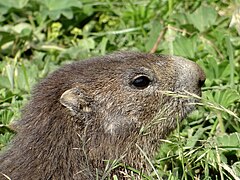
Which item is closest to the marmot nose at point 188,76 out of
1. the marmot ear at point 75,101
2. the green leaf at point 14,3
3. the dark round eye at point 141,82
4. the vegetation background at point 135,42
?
the dark round eye at point 141,82

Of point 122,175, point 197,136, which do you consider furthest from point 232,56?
point 122,175

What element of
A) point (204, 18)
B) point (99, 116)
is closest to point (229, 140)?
point (99, 116)

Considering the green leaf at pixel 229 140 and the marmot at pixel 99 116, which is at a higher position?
the marmot at pixel 99 116

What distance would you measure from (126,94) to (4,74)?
1868 mm

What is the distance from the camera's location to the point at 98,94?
18.4ft

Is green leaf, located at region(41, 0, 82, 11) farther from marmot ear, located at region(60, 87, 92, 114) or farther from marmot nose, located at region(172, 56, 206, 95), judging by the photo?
marmot ear, located at region(60, 87, 92, 114)

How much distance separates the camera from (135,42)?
7.95 m

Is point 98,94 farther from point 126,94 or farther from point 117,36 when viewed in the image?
point 117,36

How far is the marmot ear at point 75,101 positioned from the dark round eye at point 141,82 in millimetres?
320

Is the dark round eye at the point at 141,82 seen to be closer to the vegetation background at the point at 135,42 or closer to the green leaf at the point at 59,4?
the vegetation background at the point at 135,42

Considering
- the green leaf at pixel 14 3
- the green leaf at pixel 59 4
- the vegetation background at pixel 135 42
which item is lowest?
the vegetation background at pixel 135 42

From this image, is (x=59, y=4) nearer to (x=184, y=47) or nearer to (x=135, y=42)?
(x=135, y=42)

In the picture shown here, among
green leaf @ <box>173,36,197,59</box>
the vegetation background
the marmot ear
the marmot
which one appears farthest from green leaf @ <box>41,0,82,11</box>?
the marmot ear

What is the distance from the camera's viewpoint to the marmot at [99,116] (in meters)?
5.37
